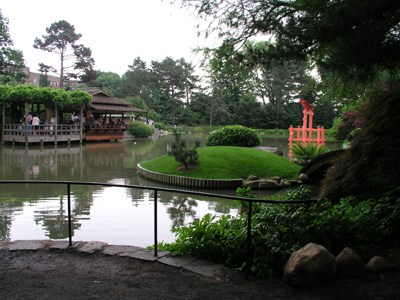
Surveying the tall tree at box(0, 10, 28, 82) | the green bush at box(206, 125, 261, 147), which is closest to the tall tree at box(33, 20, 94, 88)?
the tall tree at box(0, 10, 28, 82)

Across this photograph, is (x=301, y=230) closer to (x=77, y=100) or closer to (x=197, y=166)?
(x=197, y=166)

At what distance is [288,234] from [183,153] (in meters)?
10.1

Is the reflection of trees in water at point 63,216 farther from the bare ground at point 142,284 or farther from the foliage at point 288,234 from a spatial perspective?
the foliage at point 288,234

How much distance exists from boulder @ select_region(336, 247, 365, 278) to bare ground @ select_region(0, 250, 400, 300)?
7 centimetres

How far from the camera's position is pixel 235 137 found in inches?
706

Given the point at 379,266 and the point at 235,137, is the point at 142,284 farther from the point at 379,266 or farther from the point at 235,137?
the point at 235,137

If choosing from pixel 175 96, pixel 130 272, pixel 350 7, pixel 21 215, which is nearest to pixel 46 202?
pixel 21 215

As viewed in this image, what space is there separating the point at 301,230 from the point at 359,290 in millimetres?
810

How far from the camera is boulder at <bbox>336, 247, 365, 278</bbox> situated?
A: 323 cm

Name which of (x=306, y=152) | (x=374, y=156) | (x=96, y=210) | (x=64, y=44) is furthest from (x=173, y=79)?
(x=374, y=156)

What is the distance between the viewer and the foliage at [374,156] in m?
4.59

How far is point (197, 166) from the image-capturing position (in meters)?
14.0

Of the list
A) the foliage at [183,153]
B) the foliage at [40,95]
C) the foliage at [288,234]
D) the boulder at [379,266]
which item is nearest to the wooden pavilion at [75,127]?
the foliage at [40,95]

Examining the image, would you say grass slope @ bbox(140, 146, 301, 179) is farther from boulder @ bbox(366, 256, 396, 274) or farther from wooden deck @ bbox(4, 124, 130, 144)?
wooden deck @ bbox(4, 124, 130, 144)
